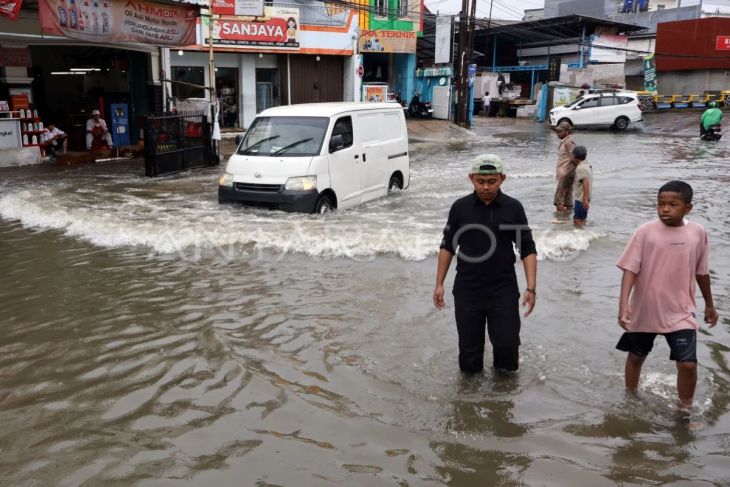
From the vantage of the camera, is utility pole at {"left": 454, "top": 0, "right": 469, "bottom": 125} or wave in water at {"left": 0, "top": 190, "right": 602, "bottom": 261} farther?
utility pole at {"left": 454, "top": 0, "right": 469, "bottom": 125}

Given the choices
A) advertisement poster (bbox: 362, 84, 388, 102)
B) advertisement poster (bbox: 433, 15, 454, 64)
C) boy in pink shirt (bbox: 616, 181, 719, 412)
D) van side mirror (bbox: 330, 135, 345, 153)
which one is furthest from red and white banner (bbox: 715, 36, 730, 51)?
boy in pink shirt (bbox: 616, 181, 719, 412)

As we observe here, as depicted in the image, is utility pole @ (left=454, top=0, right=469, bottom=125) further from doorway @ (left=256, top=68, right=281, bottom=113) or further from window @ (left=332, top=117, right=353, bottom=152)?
window @ (left=332, top=117, right=353, bottom=152)

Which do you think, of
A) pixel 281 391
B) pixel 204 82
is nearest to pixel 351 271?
pixel 281 391

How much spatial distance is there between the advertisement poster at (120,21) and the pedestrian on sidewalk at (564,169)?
392 inches

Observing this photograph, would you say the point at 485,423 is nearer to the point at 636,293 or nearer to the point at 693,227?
the point at 636,293

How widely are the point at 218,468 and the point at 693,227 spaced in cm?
328

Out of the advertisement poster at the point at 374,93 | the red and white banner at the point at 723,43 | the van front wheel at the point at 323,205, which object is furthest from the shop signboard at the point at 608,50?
the van front wheel at the point at 323,205

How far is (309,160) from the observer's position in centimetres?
1037

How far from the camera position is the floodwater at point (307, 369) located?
3928 mm

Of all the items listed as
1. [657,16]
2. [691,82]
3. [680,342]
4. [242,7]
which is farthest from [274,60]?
[657,16]

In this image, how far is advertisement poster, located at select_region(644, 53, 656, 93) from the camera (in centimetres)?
3953

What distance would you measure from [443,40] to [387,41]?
9.21 feet

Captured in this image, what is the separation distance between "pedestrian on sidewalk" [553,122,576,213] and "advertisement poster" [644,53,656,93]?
1278 inches

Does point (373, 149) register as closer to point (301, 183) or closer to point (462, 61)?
point (301, 183)
